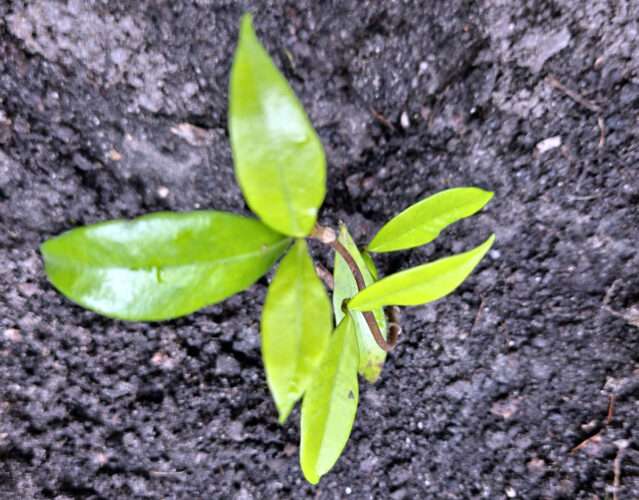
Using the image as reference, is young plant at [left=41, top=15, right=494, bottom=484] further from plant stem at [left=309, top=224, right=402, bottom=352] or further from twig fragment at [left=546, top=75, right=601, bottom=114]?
twig fragment at [left=546, top=75, right=601, bottom=114]

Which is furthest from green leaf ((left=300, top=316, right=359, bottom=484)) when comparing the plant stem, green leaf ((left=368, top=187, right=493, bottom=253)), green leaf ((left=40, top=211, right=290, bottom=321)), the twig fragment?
the twig fragment

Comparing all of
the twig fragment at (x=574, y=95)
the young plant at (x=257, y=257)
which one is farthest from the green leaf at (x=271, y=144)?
the twig fragment at (x=574, y=95)

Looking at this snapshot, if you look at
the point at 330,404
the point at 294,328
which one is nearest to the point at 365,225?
the point at 330,404

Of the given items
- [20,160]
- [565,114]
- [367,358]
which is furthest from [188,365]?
[565,114]

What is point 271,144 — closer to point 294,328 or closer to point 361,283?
point 294,328

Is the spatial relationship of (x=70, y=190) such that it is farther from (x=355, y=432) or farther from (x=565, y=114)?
(x=565, y=114)

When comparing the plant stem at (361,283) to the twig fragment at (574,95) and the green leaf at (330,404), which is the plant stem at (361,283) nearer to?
the green leaf at (330,404)

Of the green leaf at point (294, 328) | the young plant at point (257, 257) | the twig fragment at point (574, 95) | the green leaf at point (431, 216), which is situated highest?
the twig fragment at point (574, 95)
